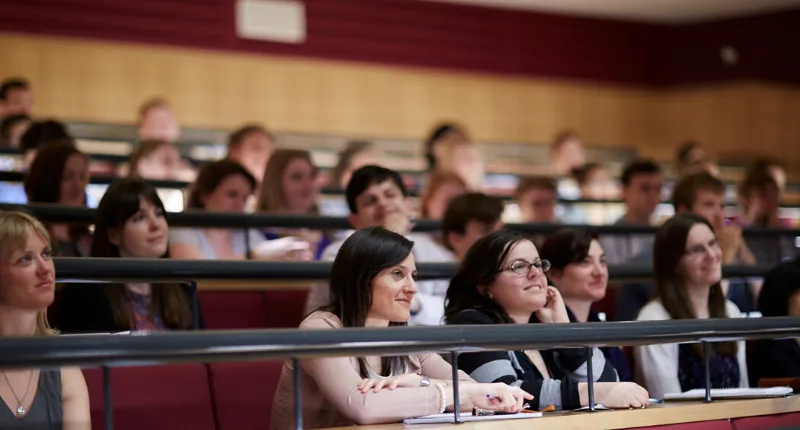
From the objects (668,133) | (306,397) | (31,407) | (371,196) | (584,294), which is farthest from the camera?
(668,133)

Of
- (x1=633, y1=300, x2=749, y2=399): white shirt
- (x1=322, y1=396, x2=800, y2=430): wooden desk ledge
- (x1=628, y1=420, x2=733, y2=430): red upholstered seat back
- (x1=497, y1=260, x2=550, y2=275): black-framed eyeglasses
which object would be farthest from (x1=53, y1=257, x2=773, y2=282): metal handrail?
(x1=628, y1=420, x2=733, y2=430): red upholstered seat back

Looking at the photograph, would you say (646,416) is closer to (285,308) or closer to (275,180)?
(285,308)

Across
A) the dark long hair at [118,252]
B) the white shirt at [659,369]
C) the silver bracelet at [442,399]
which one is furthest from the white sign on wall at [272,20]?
the silver bracelet at [442,399]

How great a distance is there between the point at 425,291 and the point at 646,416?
5.07ft

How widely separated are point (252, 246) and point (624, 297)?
1.43m

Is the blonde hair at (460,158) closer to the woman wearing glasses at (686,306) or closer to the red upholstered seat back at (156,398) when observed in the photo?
the woman wearing glasses at (686,306)

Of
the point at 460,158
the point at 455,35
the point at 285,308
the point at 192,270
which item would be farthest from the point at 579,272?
the point at 455,35

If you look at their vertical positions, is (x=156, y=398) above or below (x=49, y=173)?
below

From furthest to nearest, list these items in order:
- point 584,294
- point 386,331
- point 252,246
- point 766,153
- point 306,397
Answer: point 766,153
point 252,246
point 584,294
point 306,397
point 386,331

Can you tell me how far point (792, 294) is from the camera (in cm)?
400

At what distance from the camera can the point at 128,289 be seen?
139 inches

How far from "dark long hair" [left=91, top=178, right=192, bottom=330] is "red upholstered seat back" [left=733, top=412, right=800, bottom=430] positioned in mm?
1569

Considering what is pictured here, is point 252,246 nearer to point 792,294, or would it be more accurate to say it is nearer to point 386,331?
point 792,294

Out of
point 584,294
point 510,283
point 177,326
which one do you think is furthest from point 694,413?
point 177,326
